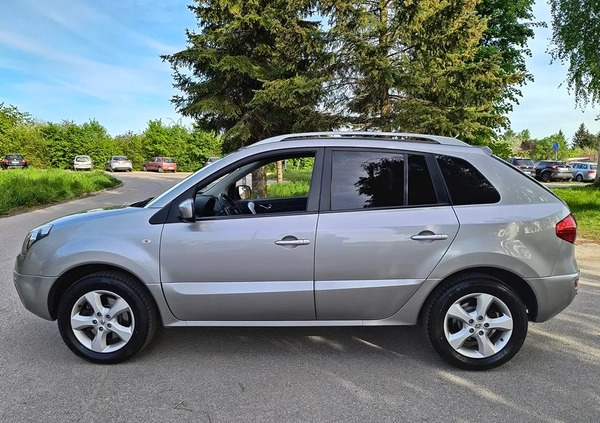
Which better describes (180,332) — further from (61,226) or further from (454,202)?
(454,202)

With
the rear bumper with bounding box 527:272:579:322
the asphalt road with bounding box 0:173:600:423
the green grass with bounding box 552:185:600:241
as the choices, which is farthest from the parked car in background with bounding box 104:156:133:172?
the rear bumper with bounding box 527:272:579:322

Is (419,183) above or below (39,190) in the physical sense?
above

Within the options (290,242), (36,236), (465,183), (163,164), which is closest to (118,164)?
(163,164)

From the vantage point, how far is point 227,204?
4.03 m

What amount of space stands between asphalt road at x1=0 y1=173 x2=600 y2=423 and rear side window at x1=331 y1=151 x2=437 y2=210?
4.24ft

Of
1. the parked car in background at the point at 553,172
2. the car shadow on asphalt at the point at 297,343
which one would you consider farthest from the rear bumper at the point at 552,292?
the parked car in background at the point at 553,172

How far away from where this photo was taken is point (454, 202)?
10.9 ft

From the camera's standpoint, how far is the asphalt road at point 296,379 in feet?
9.03

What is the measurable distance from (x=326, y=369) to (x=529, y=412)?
4.56ft

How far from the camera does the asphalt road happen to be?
275 centimetres

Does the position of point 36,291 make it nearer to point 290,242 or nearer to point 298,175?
point 290,242

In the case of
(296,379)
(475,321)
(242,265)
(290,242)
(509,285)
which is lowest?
(296,379)

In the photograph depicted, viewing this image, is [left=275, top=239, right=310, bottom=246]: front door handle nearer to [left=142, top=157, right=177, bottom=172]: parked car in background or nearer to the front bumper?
the front bumper

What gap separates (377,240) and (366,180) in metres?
A: 0.51
